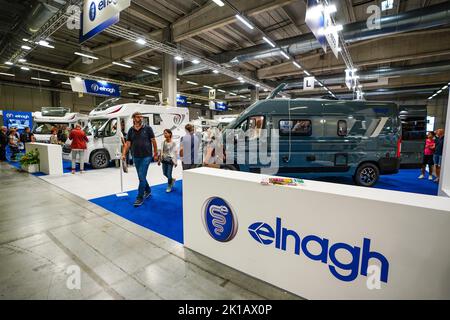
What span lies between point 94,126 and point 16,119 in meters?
13.0

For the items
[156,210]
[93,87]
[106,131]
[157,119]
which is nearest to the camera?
[156,210]

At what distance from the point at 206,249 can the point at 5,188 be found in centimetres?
595

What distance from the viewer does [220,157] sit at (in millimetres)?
5020

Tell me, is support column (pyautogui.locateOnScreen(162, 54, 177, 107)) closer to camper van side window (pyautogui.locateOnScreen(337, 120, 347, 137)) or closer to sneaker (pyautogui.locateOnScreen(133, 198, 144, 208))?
sneaker (pyautogui.locateOnScreen(133, 198, 144, 208))

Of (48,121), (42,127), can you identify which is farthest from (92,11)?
(42,127)

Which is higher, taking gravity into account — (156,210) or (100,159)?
(100,159)

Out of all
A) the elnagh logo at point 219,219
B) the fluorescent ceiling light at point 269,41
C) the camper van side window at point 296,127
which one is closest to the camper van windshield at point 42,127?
the fluorescent ceiling light at point 269,41

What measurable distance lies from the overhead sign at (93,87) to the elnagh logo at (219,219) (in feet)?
39.3

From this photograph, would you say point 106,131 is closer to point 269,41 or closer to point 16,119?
point 269,41

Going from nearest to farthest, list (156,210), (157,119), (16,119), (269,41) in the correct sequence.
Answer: (156,210), (269,41), (157,119), (16,119)

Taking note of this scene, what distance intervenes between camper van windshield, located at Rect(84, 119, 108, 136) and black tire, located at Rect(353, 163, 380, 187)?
8.52 m

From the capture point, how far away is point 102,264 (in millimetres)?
2271

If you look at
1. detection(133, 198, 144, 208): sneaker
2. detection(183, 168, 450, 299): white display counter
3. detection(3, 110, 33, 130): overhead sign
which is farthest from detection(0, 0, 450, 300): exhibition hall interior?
detection(3, 110, 33, 130): overhead sign
